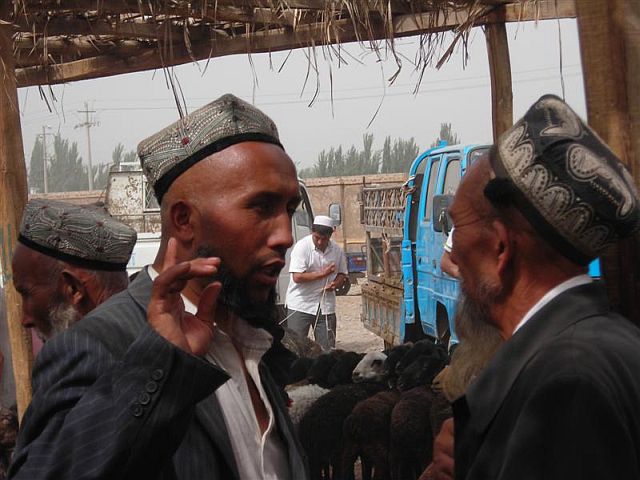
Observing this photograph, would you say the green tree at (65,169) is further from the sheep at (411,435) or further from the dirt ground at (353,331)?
the sheep at (411,435)

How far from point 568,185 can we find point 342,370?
168 inches

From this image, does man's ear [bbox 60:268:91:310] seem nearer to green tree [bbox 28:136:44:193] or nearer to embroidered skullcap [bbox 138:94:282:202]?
embroidered skullcap [bbox 138:94:282:202]

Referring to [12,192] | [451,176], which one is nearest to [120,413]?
[12,192]

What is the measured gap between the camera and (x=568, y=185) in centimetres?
163

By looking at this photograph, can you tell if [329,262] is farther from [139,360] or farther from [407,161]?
[407,161]

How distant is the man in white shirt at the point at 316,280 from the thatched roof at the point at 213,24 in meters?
4.42

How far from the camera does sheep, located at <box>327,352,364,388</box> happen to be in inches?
227

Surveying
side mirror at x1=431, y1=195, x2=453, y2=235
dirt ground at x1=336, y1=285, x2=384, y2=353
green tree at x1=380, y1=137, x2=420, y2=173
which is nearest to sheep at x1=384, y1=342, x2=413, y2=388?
side mirror at x1=431, y1=195, x2=453, y2=235

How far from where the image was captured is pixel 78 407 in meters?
1.59

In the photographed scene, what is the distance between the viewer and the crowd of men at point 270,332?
4.99 feet

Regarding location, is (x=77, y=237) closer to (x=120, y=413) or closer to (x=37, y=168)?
(x=120, y=413)

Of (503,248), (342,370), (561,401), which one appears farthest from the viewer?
(342,370)

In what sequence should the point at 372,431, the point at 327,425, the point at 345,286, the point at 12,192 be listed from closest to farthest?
the point at 12,192, the point at 372,431, the point at 327,425, the point at 345,286

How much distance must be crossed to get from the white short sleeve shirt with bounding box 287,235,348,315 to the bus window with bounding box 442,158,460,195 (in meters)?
1.59
